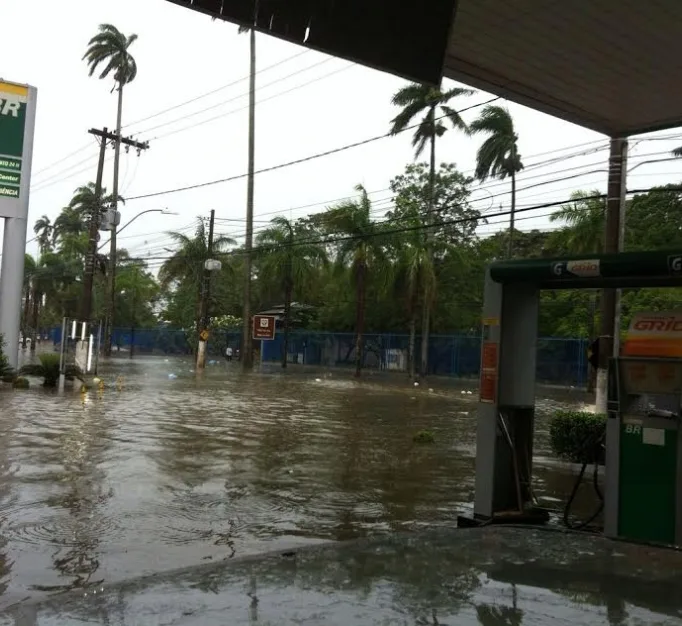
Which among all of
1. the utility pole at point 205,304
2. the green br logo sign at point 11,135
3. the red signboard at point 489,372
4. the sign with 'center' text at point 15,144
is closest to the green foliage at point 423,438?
the red signboard at point 489,372

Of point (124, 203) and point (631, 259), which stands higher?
point (124, 203)

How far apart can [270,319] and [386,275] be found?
9.26 m

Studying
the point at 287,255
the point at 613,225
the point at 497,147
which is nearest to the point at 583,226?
the point at 497,147

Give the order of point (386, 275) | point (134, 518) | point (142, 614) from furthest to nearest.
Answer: point (386, 275) → point (134, 518) → point (142, 614)

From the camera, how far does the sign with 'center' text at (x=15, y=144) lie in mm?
22969

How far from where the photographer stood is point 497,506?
6.53 meters

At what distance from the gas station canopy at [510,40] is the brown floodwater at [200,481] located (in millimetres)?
5081

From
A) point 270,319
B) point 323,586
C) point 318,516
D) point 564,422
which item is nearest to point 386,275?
point 270,319

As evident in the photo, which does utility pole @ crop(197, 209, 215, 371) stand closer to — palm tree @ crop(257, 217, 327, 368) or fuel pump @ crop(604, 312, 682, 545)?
palm tree @ crop(257, 217, 327, 368)

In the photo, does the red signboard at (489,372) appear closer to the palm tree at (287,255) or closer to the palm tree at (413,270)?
the palm tree at (413,270)

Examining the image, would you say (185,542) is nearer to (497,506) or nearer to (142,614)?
(142,614)

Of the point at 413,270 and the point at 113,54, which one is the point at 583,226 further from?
the point at 113,54

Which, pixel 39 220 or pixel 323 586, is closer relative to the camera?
pixel 323 586

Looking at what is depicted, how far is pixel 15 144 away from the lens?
23141 millimetres
